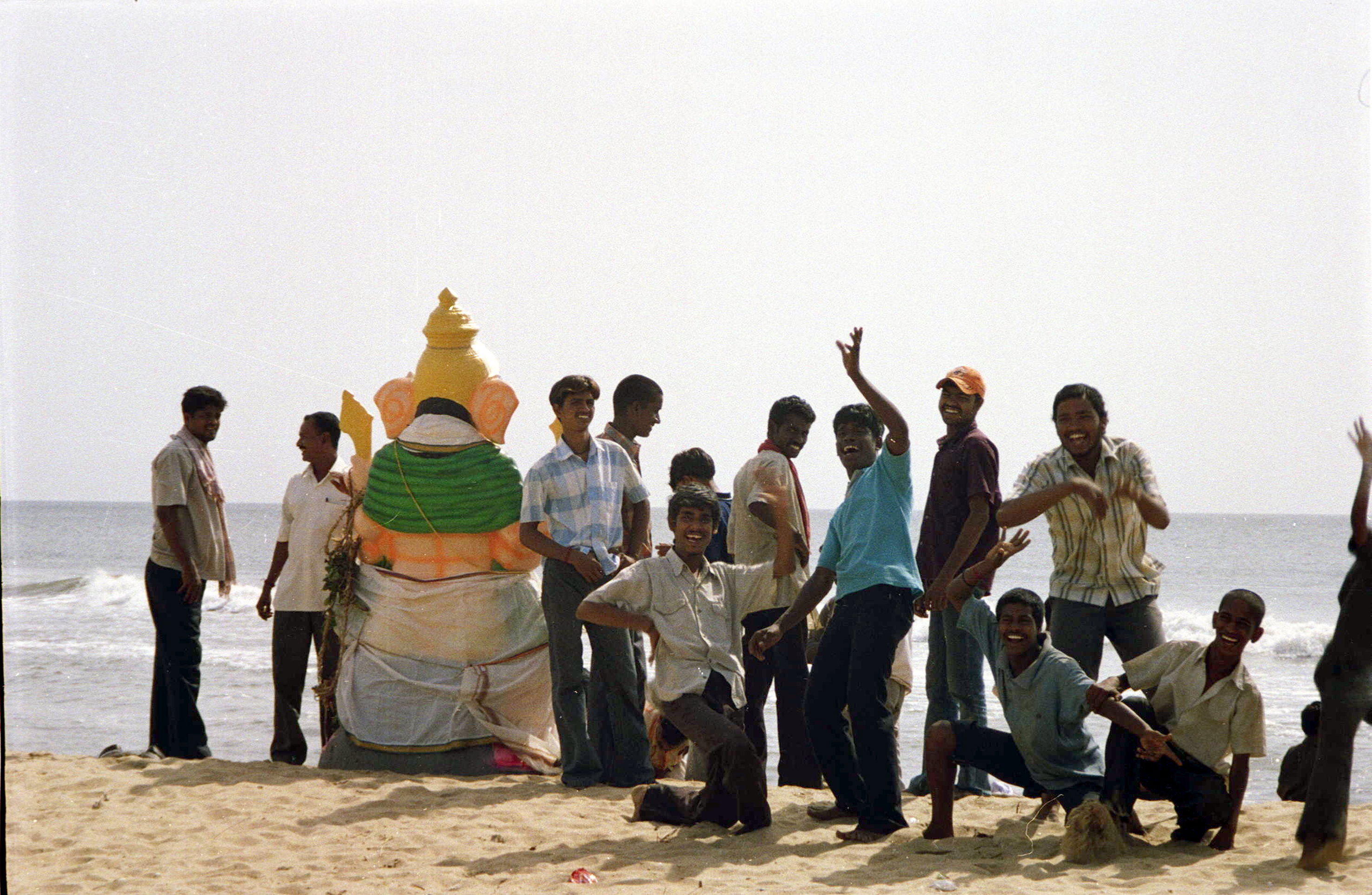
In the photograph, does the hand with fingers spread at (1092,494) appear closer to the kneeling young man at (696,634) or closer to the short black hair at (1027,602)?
the short black hair at (1027,602)

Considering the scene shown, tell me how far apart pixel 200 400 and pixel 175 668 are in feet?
4.96

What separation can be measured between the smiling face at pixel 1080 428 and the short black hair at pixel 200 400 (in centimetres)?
470

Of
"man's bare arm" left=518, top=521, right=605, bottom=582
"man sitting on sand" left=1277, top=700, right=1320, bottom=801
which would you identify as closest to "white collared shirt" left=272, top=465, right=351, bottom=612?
"man's bare arm" left=518, top=521, right=605, bottom=582

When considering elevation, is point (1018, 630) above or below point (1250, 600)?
below

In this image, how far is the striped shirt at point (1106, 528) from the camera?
19.3ft

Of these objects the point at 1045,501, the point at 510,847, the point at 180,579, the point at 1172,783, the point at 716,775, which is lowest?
the point at 510,847

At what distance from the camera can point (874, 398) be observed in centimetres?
525

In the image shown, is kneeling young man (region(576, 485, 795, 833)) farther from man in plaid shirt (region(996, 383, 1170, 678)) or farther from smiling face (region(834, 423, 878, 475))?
man in plaid shirt (region(996, 383, 1170, 678))

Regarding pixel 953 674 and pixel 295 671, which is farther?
pixel 295 671

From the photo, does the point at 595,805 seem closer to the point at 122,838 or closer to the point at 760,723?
the point at 760,723

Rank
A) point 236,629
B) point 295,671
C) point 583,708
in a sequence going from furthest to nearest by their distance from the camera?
point 236,629
point 295,671
point 583,708

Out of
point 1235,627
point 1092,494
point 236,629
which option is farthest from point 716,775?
point 236,629

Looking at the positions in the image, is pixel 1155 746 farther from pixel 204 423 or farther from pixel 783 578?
pixel 204 423

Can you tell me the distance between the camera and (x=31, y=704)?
38.4 ft
